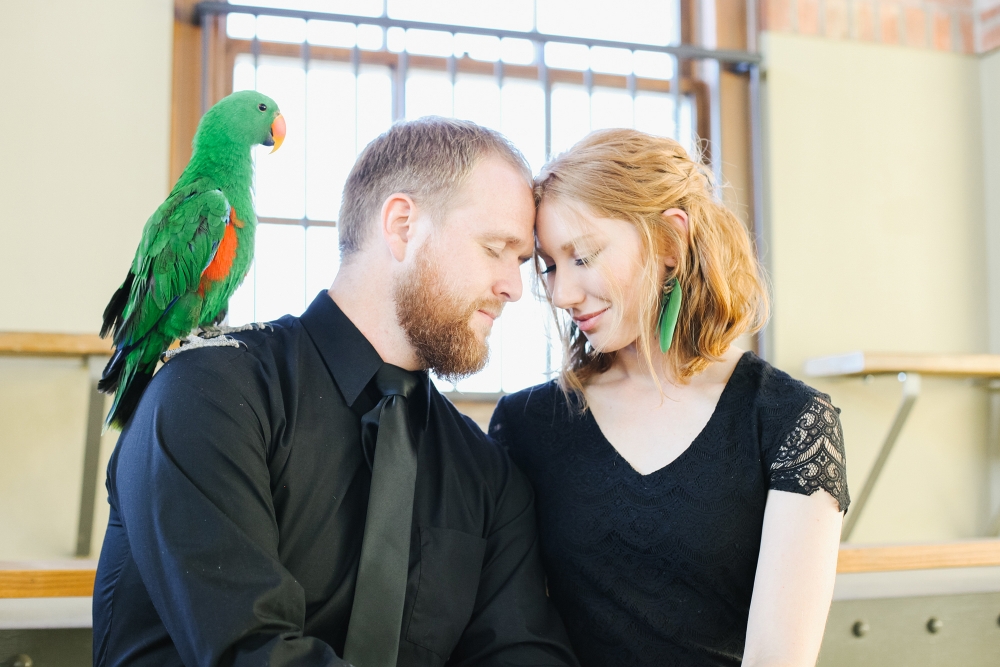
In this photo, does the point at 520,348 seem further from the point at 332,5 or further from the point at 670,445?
the point at 670,445

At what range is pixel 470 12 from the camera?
2.75 meters

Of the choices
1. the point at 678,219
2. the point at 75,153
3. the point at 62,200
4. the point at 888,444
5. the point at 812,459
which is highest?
the point at 75,153

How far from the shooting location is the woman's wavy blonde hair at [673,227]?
119cm

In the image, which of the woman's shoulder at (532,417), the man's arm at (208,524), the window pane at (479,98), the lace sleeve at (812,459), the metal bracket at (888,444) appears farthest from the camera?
the window pane at (479,98)

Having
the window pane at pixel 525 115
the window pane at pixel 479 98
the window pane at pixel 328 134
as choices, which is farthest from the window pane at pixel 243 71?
the window pane at pixel 525 115

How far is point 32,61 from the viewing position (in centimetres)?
233

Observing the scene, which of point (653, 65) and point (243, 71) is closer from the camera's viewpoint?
point (243, 71)

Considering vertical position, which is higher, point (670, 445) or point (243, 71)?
point (243, 71)

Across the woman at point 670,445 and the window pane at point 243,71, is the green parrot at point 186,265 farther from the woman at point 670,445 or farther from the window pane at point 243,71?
the window pane at point 243,71

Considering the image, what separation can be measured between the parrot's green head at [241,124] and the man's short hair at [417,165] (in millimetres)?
145

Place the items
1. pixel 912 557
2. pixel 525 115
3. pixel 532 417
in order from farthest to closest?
pixel 525 115, pixel 912 557, pixel 532 417

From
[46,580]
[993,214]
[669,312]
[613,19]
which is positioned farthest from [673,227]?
[993,214]

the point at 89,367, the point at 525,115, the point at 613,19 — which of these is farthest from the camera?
the point at 613,19

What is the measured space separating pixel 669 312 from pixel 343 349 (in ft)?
1.57
